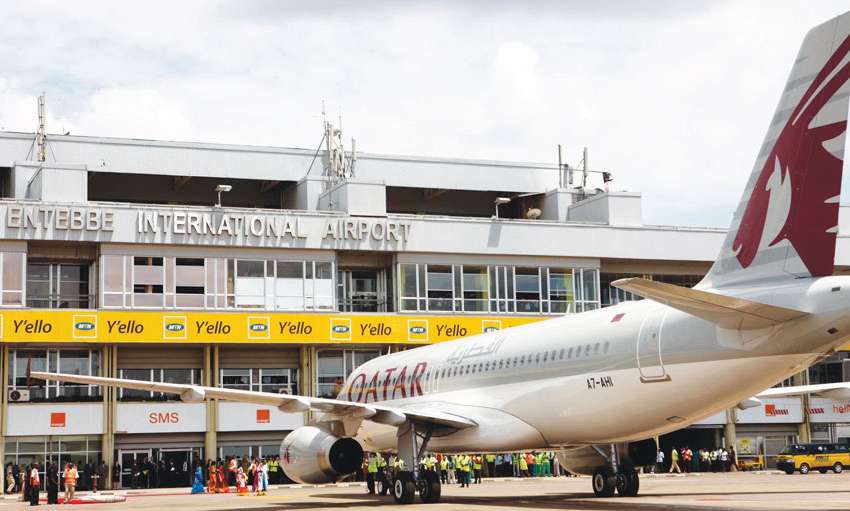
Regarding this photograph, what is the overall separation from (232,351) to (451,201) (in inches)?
691

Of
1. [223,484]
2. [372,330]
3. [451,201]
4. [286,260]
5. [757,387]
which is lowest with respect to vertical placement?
[223,484]

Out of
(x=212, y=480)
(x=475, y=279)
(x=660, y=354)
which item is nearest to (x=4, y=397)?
(x=212, y=480)

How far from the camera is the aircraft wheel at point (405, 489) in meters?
25.2

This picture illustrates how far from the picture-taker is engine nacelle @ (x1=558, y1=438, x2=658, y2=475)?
2648cm

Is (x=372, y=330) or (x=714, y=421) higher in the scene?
(x=372, y=330)

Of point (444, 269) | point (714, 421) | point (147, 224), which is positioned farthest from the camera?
point (714, 421)

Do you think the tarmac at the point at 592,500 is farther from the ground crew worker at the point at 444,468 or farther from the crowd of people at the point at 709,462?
the crowd of people at the point at 709,462

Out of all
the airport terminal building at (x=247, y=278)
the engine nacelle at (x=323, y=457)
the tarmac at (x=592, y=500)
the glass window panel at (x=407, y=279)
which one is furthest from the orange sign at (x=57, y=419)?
the engine nacelle at (x=323, y=457)

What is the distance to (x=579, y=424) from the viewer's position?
2291cm

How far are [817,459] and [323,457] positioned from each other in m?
29.3

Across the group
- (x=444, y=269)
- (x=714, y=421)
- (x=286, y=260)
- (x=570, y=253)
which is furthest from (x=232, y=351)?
(x=714, y=421)

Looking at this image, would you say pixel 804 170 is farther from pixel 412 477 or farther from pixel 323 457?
pixel 323 457

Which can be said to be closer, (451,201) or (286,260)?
(286,260)

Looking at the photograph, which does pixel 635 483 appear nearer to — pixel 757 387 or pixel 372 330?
pixel 757 387
